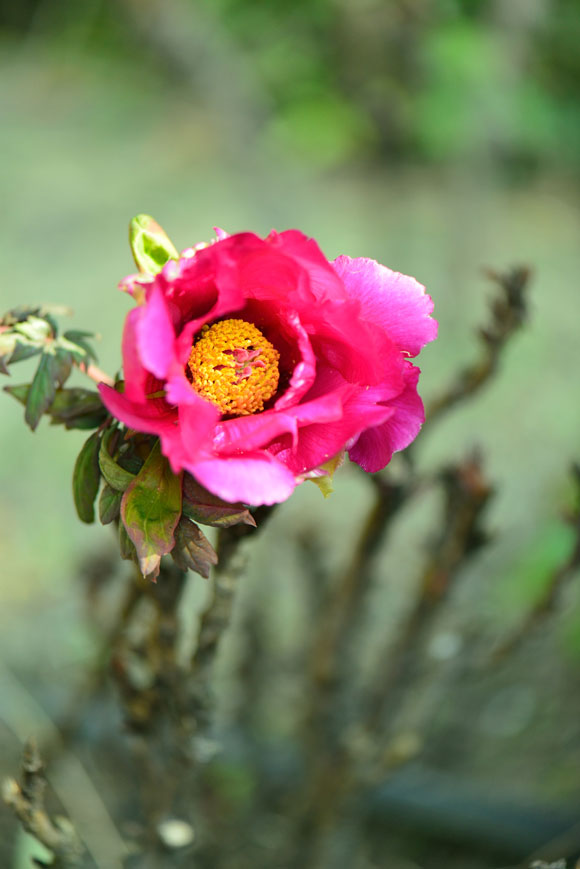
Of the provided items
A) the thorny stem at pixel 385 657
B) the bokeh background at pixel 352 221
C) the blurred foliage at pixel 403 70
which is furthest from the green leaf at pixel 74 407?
the blurred foliage at pixel 403 70

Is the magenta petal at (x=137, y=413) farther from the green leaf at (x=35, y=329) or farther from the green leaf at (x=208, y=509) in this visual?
the green leaf at (x=35, y=329)

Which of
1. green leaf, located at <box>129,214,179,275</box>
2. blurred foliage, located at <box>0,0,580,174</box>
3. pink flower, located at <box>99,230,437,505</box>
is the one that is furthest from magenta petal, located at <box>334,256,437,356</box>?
blurred foliage, located at <box>0,0,580,174</box>

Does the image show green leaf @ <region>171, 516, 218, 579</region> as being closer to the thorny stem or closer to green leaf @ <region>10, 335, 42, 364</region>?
green leaf @ <region>10, 335, 42, 364</region>

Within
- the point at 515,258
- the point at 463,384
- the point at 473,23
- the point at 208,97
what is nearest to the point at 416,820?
the point at 463,384

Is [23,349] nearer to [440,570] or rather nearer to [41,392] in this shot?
[41,392]

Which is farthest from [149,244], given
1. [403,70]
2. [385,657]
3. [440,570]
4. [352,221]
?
[403,70]

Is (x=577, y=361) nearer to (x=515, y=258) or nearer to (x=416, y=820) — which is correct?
(x=515, y=258)

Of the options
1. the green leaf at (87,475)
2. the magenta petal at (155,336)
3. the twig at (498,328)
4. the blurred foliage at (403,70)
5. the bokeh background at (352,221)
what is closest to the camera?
the magenta petal at (155,336)
